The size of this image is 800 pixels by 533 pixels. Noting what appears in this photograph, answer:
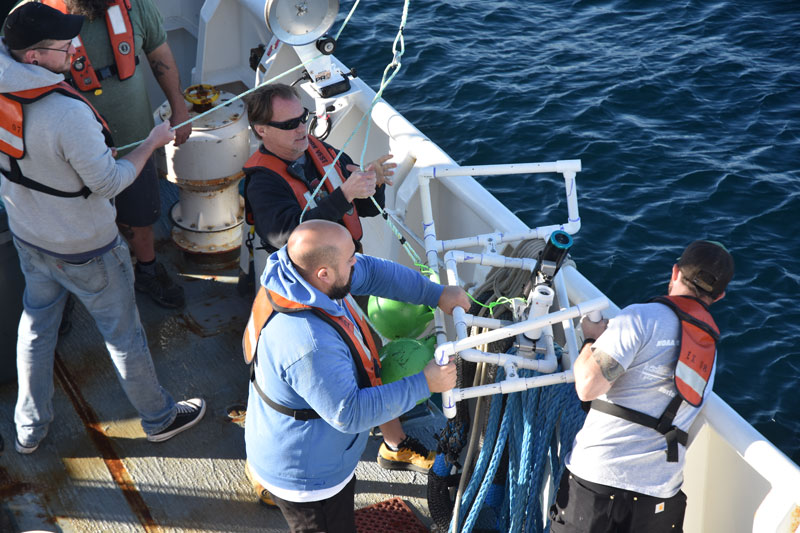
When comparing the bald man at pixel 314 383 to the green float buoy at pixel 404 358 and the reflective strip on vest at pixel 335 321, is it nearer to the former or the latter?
the reflective strip on vest at pixel 335 321

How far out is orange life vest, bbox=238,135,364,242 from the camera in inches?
131

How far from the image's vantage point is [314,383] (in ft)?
7.43

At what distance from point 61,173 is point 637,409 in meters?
2.16

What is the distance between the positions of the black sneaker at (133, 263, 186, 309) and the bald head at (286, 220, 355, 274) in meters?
2.13

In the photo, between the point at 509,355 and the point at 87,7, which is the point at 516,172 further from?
the point at 87,7

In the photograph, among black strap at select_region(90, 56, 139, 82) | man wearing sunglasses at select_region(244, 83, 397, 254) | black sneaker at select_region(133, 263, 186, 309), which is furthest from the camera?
black sneaker at select_region(133, 263, 186, 309)

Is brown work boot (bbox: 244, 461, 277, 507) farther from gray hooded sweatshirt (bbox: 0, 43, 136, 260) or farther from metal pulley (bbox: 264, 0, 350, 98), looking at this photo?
metal pulley (bbox: 264, 0, 350, 98)

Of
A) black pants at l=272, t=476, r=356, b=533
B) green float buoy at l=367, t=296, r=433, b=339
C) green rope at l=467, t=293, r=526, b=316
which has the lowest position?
black pants at l=272, t=476, r=356, b=533

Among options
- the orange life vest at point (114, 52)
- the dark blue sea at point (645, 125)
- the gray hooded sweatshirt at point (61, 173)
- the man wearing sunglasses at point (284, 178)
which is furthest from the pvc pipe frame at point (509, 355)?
the dark blue sea at point (645, 125)

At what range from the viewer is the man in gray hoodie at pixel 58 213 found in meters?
2.74

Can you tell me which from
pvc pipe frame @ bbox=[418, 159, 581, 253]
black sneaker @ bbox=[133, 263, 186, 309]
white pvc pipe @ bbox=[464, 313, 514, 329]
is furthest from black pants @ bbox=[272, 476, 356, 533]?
black sneaker @ bbox=[133, 263, 186, 309]

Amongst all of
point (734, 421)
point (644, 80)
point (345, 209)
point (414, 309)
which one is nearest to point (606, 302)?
point (734, 421)

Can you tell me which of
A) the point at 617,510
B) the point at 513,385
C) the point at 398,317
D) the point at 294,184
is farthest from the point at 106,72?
the point at 617,510

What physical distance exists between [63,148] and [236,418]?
150cm
